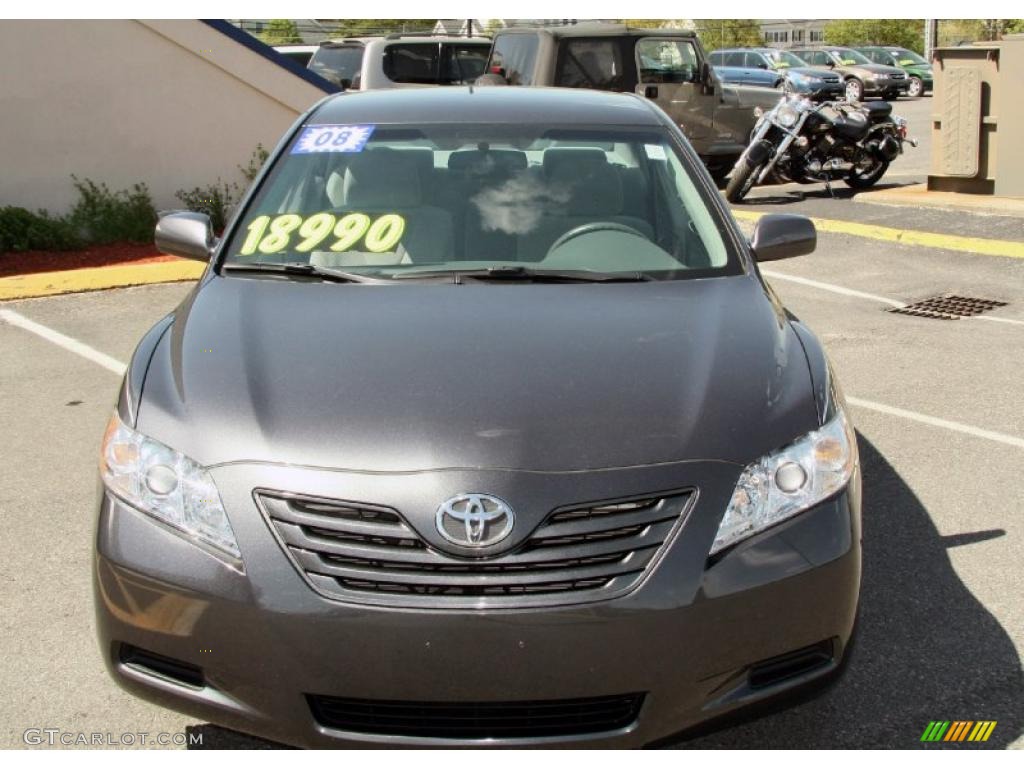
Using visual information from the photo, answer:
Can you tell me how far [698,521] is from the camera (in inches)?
114

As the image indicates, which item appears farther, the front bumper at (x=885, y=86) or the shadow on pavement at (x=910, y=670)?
the front bumper at (x=885, y=86)

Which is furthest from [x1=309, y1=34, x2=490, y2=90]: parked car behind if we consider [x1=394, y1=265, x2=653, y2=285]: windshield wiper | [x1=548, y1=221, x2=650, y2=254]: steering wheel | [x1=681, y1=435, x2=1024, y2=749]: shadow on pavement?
[x1=681, y1=435, x2=1024, y2=749]: shadow on pavement

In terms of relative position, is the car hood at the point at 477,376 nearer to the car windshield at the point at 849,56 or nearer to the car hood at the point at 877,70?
the car hood at the point at 877,70

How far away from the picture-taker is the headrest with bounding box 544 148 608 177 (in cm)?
461

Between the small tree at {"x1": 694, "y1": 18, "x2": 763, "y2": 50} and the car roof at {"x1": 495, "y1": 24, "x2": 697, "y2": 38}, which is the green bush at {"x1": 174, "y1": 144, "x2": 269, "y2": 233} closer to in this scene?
the car roof at {"x1": 495, "y1": 24, "x2": 697, "y2": 38}

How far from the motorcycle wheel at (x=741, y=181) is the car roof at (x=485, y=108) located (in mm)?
8993

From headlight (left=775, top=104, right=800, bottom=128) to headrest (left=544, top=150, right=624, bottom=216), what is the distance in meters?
10.1

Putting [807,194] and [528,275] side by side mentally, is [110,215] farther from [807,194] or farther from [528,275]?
[528,275]

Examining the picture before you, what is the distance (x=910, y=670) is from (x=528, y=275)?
1.62 metres

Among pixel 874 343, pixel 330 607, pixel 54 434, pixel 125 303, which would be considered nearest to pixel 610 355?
pixel 330 607

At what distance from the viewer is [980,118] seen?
12602 mm

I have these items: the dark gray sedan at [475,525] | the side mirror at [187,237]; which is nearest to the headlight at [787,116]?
the side mirror at [187,237]

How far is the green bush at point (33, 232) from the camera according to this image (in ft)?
34.6

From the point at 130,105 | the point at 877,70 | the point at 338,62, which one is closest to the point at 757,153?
the point at 130,105
